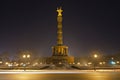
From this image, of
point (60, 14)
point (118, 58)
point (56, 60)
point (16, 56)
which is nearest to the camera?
point (56, 60)

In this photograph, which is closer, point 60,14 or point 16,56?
point 60,14

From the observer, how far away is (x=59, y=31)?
83938 mm

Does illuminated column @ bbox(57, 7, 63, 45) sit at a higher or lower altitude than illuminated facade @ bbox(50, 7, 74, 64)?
higher

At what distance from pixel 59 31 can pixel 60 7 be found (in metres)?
8.80

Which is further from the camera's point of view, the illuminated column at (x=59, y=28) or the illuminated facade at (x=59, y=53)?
the illuminated column at (x=59, y=28)

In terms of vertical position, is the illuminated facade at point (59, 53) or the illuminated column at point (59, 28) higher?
the illuminated column at point (59, 28)

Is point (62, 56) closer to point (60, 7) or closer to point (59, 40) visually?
point (59, 40)

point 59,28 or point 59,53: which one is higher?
point 59,28

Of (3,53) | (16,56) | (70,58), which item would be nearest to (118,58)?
(70,58)

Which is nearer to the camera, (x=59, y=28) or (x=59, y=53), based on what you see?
(x=59, y=53)

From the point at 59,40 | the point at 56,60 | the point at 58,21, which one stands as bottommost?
the point at 56,60

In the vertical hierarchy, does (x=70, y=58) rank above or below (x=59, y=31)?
below

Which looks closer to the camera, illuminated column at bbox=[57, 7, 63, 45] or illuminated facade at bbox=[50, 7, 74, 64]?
illuminated facade at bbox=[50, 7, 74, 64]

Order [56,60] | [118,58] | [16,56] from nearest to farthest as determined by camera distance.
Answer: [56,60]
[118,58]
[16,56]
